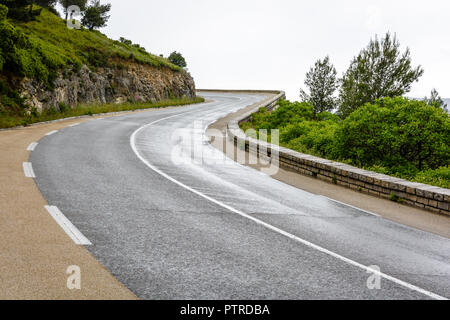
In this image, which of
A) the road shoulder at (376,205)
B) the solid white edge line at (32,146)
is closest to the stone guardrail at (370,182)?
the road shoulder at (376,205)

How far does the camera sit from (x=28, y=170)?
973 cm

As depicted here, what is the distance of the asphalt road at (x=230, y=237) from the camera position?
4508mm

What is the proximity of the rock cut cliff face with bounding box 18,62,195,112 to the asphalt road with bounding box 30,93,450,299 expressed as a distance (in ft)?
46.6

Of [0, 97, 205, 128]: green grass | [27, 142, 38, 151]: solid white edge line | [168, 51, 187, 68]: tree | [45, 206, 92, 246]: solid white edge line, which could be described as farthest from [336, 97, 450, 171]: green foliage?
[168, 51, 187, 68]: tree

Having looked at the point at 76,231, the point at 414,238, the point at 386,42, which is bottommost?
the point at 414,238

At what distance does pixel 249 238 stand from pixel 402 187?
499cm

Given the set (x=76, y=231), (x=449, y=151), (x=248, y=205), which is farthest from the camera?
(x=449, y=151)

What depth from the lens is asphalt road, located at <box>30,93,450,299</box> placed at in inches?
177

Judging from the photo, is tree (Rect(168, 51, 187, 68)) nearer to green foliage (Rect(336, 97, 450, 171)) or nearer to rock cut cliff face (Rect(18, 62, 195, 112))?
rock cut cliff face (Rect(18, 62, 195, 112))

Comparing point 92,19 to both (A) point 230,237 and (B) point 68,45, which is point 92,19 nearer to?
(B) point 68,45

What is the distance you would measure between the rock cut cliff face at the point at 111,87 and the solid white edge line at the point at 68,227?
18.2m

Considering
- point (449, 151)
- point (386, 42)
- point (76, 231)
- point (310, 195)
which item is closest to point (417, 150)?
point (449, 151)

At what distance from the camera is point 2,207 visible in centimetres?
667
